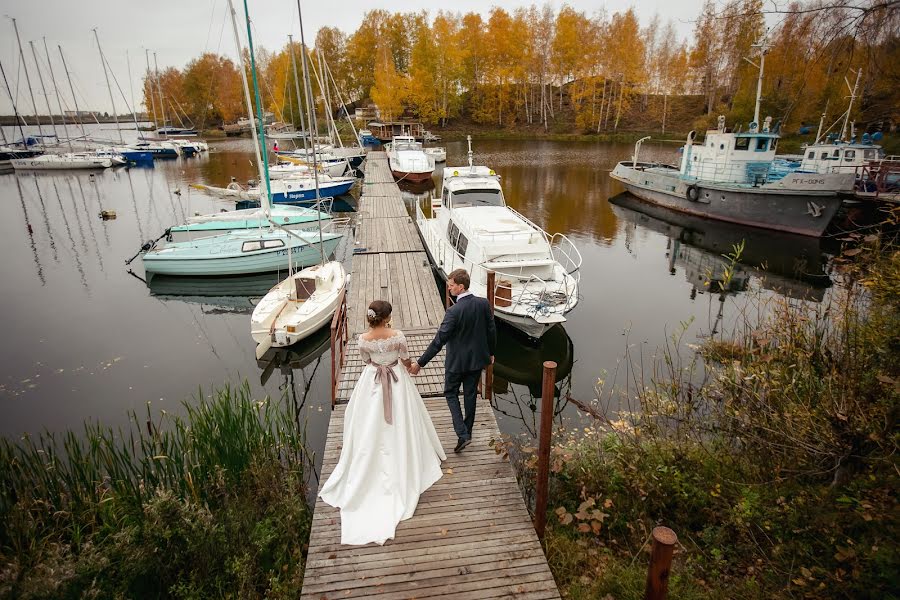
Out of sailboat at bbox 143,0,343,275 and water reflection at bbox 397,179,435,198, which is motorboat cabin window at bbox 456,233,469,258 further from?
water reflection at bbox 397,179,435,198

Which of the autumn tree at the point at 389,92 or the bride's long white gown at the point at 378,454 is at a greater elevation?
the autumn tree at the point at 389,92

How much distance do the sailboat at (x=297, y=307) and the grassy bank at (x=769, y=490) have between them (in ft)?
22.8

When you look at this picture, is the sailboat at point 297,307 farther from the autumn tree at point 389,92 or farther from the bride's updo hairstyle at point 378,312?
the autumn tree at point 389,92

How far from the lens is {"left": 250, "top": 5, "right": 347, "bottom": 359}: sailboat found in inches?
439

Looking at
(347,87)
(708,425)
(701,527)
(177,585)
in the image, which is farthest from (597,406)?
(347,87)

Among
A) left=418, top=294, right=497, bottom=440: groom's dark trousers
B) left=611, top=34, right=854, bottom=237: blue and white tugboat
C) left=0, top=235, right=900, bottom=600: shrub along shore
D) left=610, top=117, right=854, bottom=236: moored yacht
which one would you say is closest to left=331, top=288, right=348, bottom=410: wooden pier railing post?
left=0, top=235, right=900, bottom=600: shrub along shore

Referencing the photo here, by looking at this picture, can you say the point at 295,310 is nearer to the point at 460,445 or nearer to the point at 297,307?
the point at 297,307

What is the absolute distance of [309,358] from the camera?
1159cm

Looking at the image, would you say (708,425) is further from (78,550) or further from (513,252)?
(78,550)

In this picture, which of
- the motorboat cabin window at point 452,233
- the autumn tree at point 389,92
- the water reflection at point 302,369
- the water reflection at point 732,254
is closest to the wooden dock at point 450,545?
the water reflection at point 302,369

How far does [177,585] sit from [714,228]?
81.6 ft

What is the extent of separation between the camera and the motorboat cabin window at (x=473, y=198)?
14.5 meters

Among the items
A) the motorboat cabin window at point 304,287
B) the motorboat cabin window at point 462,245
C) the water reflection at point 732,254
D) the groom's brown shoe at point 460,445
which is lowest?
the water reflection at point 732,254

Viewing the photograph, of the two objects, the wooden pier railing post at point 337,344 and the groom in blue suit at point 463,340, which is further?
the wooden pier railing post at point 337,344
